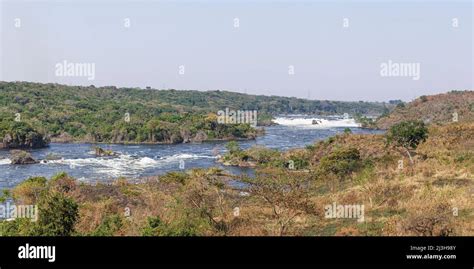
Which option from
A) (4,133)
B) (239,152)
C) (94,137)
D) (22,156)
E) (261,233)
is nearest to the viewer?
(261,233)

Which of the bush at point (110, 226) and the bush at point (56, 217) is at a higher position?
the bush at point (56, 217)

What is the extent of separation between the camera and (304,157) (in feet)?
153

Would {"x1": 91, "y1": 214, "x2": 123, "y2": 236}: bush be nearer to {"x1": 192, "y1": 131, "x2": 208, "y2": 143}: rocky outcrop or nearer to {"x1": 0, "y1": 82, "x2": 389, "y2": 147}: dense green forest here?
{"x1": 0, "y1": 82, "x2": 389, "y2": 147}: dense green forest

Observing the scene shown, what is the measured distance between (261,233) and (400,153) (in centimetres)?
2227

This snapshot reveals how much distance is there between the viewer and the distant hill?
88.4 meters

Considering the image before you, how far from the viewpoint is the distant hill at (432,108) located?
290 ft

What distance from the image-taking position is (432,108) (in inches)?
3767

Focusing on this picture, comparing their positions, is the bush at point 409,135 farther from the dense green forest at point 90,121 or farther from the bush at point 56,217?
the dense green forest at point 90,121

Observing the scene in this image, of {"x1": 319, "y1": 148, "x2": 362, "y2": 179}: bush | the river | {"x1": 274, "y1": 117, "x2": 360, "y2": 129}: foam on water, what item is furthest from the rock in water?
{"x1": 274, "y1": 117, "x2": 360, "y2": 129}: foam on water

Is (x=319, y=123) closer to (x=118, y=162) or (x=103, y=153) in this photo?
(x=103, y=153)

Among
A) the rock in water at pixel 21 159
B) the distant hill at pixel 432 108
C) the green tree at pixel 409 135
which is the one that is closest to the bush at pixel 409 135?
the green tree at pixel 409 135
